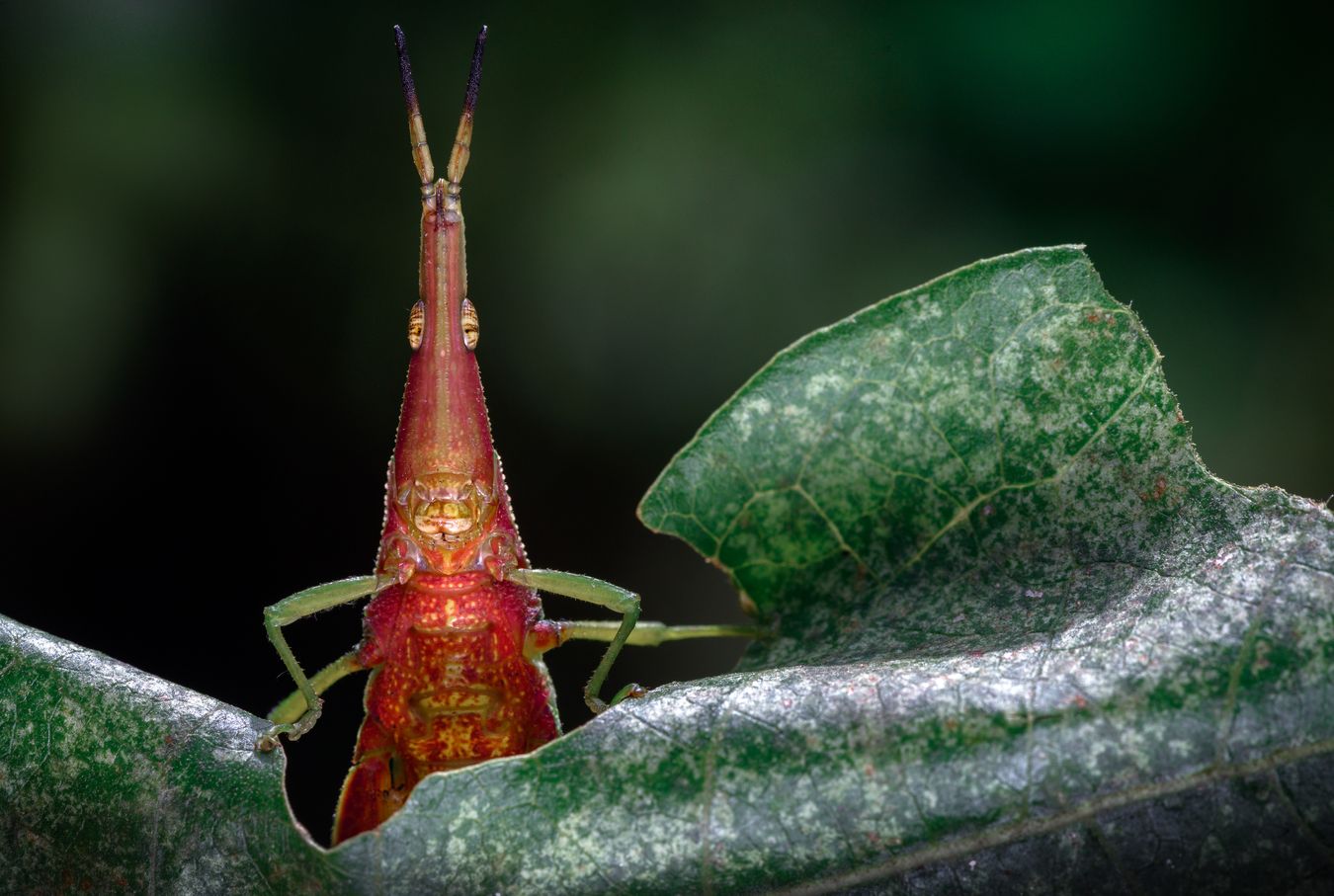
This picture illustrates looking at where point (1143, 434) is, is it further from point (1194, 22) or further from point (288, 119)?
point (288, 119)

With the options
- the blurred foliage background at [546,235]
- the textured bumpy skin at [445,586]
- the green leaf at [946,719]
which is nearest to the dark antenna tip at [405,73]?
the textured bumpy skin at [445,586]

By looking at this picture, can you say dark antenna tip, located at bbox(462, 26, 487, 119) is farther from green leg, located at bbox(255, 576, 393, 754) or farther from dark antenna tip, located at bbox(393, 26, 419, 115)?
green leg, located at bbox(255, 576, 393, 754)

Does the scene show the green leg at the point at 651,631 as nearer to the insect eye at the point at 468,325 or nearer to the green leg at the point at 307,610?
the green leg at the point at 307,610

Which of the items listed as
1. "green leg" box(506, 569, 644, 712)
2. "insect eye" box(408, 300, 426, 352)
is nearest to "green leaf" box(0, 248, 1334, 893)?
"green leg" box(506, 569, 644, 712)

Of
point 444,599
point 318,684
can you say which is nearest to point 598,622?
point 444,599

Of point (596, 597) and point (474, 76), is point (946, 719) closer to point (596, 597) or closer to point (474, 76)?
point (596, 597)
